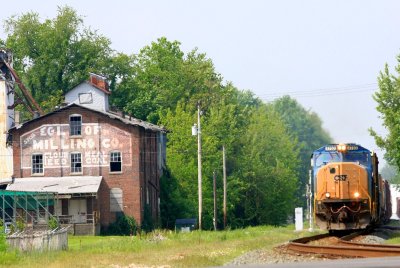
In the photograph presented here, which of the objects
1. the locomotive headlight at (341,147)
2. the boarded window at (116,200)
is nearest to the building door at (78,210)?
the boarded window at (116,200)

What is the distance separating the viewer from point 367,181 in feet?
124

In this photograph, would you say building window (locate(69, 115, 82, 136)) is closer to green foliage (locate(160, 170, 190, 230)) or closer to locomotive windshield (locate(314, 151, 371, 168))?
green foliage (locate(160, 170, 190, 230))

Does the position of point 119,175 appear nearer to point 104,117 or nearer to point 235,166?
point 104,117

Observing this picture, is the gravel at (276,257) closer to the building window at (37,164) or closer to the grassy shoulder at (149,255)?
the grassy shoulder at (149,255)

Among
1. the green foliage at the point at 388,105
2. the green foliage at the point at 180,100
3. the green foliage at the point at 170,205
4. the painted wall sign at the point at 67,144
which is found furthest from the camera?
the green foliage at the point at 180,100

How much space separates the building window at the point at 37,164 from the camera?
7300cm

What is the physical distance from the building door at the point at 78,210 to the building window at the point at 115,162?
3850 millimetres

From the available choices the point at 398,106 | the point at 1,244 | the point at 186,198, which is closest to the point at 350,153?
the point at 1,244

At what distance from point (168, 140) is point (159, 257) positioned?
2389 inches

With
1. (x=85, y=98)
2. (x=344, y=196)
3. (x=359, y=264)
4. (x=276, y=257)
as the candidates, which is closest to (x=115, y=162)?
(x=85, y=98)

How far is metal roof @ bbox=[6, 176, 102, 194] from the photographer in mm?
68875

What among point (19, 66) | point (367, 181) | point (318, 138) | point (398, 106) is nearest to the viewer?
point (367, 181)

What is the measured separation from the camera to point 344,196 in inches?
1473

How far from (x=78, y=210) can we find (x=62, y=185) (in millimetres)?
2266
